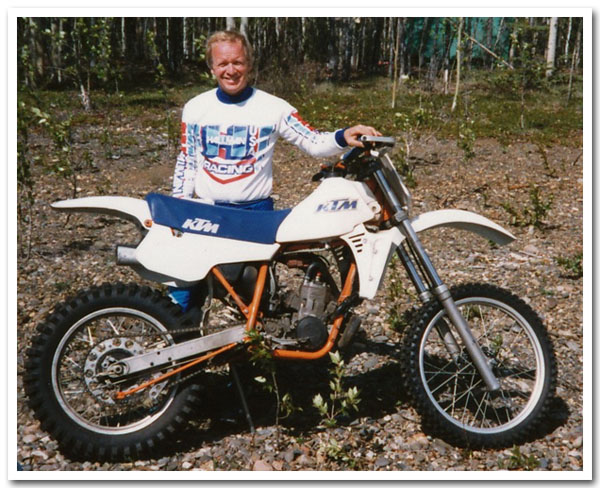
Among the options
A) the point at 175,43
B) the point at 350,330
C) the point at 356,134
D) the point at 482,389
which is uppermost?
the point at 175,43

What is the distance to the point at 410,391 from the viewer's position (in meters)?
3.48

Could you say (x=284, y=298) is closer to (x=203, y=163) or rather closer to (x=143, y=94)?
(x=203, y=163)

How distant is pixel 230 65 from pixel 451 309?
1.87 m

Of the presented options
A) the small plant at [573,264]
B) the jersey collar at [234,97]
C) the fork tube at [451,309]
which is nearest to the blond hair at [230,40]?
the jersey collar at [234,97]

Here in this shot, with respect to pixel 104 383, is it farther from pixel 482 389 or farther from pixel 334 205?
pixel 482 389

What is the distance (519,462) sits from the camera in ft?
11.1

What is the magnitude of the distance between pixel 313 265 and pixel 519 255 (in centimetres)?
376

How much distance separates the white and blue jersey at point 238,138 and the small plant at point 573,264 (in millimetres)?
3485

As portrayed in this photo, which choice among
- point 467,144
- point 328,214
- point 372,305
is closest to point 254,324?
point 328,214

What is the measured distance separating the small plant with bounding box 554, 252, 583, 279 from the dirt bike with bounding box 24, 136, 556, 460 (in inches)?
108

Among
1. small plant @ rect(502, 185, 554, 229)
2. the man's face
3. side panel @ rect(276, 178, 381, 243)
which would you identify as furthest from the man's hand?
small plant @ rect(502, 185, 554, 229)

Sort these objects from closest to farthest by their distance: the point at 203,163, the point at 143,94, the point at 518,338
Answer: the point at 203,163 < the point at 518,338 < the point at 143,94

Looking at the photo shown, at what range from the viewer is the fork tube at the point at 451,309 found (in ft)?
11.5

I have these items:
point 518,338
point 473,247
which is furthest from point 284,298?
point 473,247
